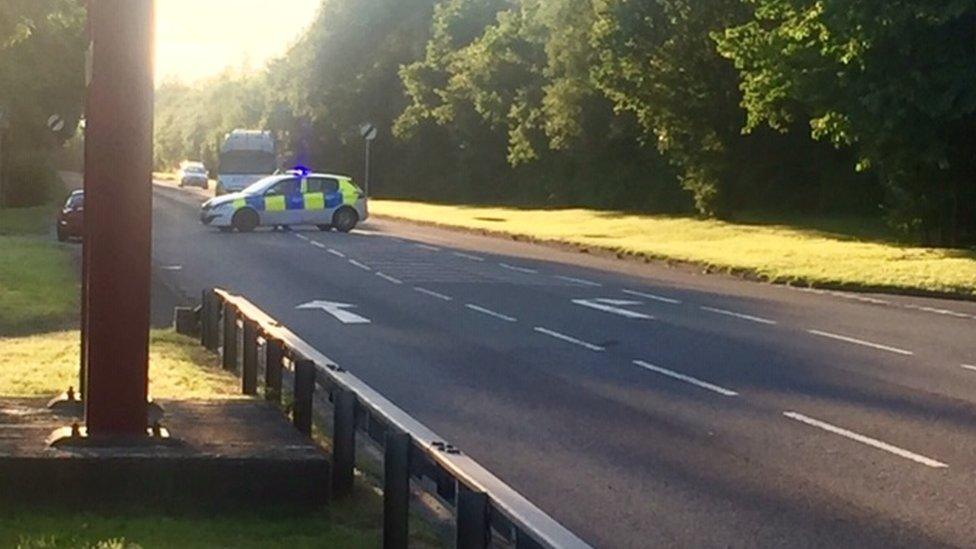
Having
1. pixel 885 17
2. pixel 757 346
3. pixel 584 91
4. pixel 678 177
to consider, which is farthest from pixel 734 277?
pixel 584 91

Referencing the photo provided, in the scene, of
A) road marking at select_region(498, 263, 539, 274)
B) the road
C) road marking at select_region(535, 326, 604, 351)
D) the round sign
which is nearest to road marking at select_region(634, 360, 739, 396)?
the road

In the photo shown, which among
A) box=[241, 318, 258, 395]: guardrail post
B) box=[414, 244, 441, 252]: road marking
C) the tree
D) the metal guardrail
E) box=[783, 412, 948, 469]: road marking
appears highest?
the tree

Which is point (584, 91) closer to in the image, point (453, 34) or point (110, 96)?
point (453, 34)

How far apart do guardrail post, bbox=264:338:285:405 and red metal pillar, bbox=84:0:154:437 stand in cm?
224

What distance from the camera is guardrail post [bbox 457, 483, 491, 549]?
5.97 m

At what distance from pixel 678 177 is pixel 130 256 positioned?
51230mm

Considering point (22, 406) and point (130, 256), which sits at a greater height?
point (130, 256)

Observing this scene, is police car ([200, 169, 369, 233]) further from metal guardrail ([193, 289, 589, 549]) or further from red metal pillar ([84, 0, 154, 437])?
red metal pillar ([84, 0, 154, 437])

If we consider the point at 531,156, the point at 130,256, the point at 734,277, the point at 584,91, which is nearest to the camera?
the point at 130,256

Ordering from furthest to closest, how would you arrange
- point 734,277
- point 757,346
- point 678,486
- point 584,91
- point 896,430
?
point 584,91 → point 734,277 → point 757,346 → point 896,430 → point 678,486

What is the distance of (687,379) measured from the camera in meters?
15.0

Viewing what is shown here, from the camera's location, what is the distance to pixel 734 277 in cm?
3122

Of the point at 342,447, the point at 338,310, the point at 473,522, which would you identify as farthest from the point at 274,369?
the point at 338,310

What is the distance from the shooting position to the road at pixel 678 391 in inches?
366
